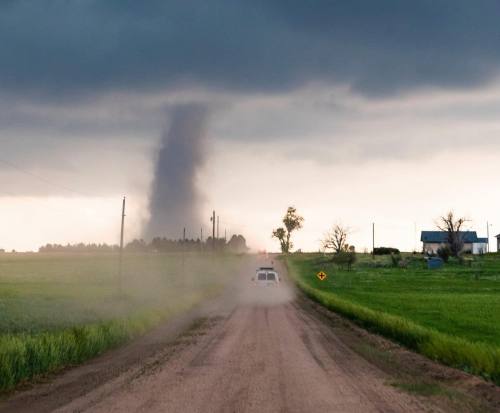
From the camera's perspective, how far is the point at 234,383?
1470cm

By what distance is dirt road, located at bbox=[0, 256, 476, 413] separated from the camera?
12.2 m

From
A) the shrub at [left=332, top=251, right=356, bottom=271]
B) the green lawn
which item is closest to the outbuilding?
the shrub at [left=332, top=251, right=356, bottom=271]

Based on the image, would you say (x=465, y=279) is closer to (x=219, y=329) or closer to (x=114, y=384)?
(x=219, y=329)

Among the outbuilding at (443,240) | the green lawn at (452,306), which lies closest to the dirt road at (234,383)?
the green lawn at (452,306)

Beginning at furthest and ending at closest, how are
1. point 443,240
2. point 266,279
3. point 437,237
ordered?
point 437,237
point 443,240
point 266,279

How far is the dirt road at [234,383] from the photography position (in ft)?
40.0

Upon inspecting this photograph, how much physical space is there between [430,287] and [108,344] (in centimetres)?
4736

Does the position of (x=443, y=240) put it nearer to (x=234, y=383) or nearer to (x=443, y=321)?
(x=443, y=321)

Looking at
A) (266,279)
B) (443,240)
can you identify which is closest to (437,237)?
(443,240)

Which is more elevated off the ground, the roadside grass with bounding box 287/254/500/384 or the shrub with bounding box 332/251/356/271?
the shrub with bounding box 332/251/356/271

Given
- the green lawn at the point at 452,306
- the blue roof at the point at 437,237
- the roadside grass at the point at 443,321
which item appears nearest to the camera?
the roadside grass at the point at 443,321

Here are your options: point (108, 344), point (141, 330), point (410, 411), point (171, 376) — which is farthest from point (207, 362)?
point (141, 330)

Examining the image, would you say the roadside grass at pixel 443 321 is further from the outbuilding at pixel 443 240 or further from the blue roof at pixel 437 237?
the blue roof at pixel 437 237

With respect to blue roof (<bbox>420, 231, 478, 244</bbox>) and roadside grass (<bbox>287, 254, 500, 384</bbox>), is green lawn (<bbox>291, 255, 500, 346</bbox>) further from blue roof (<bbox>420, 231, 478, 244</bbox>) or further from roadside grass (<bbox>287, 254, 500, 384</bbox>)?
blue roof (<bbox>420, 231, 478, 244</bbox>)
